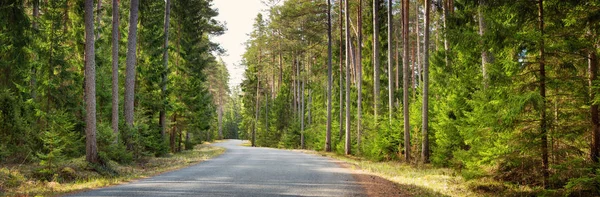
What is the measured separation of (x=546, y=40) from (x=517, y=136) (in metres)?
1.92

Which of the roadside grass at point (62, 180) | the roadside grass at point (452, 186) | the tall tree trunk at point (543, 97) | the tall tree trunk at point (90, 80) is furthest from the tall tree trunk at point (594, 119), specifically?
the tall tree trunk at point (90, 80)

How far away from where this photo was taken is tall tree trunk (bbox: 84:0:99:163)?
1255 centimetres

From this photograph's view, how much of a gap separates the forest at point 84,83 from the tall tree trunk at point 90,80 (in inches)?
1.1

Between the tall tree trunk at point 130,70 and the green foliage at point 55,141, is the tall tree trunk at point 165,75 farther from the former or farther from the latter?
the green foliage at point 55,141

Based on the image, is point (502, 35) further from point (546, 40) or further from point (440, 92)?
point (440, 92)

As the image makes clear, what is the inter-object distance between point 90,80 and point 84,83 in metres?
5.35

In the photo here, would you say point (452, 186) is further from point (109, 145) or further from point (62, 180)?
point (109, 145)

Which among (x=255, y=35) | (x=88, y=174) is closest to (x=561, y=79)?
(x=88, y=174)

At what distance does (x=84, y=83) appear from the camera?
685 inches

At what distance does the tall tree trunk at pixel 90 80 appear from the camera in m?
12.5

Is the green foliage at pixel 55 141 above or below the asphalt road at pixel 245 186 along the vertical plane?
above

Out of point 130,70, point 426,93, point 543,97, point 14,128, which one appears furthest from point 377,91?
point 14,128

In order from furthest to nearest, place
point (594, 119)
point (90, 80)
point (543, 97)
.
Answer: point (90, 80) < point (543, 97) < point (594, 119)

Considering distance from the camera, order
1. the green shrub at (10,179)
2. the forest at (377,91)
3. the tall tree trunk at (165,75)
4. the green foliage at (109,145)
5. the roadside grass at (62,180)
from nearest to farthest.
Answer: the forest at (377,91) < the roadside grass at (62,180) < the green shrub at (10,179) < the green foliage at (109,145) < the tall tree trunk at (165,75)
